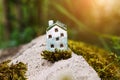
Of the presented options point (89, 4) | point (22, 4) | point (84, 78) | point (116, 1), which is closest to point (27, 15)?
point (22, 4)

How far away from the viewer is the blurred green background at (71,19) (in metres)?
5.93

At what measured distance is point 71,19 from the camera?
5820 millimetres

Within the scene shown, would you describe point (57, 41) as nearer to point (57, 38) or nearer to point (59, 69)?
point (57, 38)

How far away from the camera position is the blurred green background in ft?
19.4

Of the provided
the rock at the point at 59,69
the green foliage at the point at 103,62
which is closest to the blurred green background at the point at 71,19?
the green foliage at the point at 103,62

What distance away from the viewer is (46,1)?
611 cm

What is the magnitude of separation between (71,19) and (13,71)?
95.9 inches

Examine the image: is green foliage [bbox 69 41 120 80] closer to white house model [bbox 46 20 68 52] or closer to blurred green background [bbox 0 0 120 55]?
white house model [bbox 46 20 68 52]

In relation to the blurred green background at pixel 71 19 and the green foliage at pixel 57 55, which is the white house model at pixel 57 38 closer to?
the green foliage at pixel 57 55

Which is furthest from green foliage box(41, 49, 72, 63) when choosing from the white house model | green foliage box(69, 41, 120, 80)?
green foliage box(69, 41, 120, 80)

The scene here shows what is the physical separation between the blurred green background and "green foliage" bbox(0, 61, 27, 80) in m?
2.20

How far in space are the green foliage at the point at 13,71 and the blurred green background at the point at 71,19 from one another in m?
2.20

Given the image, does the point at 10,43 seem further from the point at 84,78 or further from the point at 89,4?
the point at 84,78

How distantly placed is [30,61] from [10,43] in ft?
7.81
